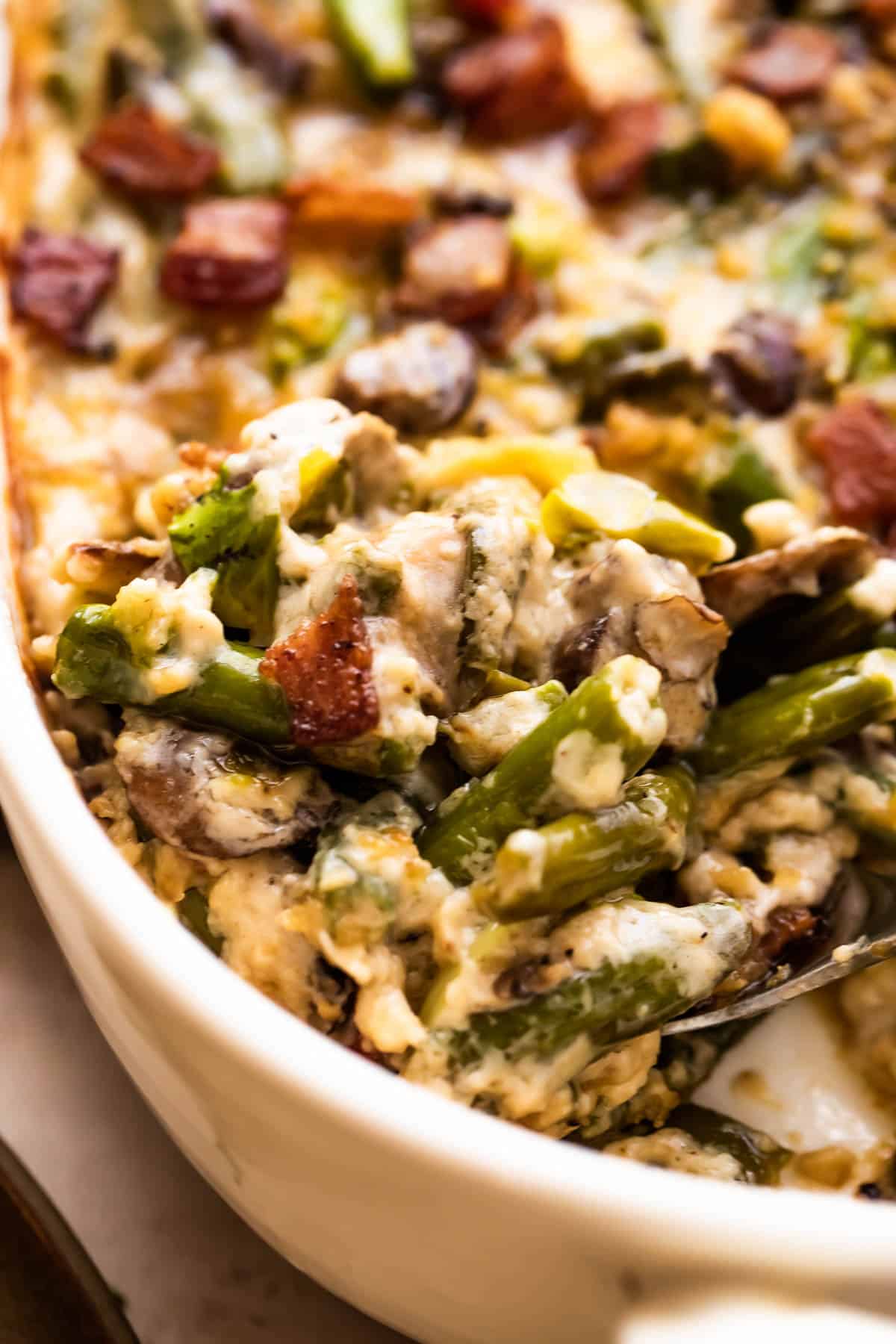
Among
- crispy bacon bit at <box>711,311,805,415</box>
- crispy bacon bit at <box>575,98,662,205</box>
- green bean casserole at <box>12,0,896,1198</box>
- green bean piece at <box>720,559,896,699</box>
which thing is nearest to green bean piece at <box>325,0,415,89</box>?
green bean casserole at <box>12,0,896,1198</box>

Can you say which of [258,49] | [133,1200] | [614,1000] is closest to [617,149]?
[258,49]

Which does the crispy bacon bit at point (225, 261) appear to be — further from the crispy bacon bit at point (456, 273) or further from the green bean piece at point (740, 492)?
the green bean piece at point (740, 492)

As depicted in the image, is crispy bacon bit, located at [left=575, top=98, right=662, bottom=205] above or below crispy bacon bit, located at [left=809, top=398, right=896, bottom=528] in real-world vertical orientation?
above

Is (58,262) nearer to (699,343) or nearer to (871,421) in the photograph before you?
(699,343)

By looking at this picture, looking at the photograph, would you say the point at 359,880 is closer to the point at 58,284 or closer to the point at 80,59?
the point at 58,284

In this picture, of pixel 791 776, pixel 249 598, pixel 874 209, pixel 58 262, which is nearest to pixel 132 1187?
pixel 249 598

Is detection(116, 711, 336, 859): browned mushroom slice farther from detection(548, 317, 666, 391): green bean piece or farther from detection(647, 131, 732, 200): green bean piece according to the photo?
detection(647, 131, 732, 200): green bean piece
